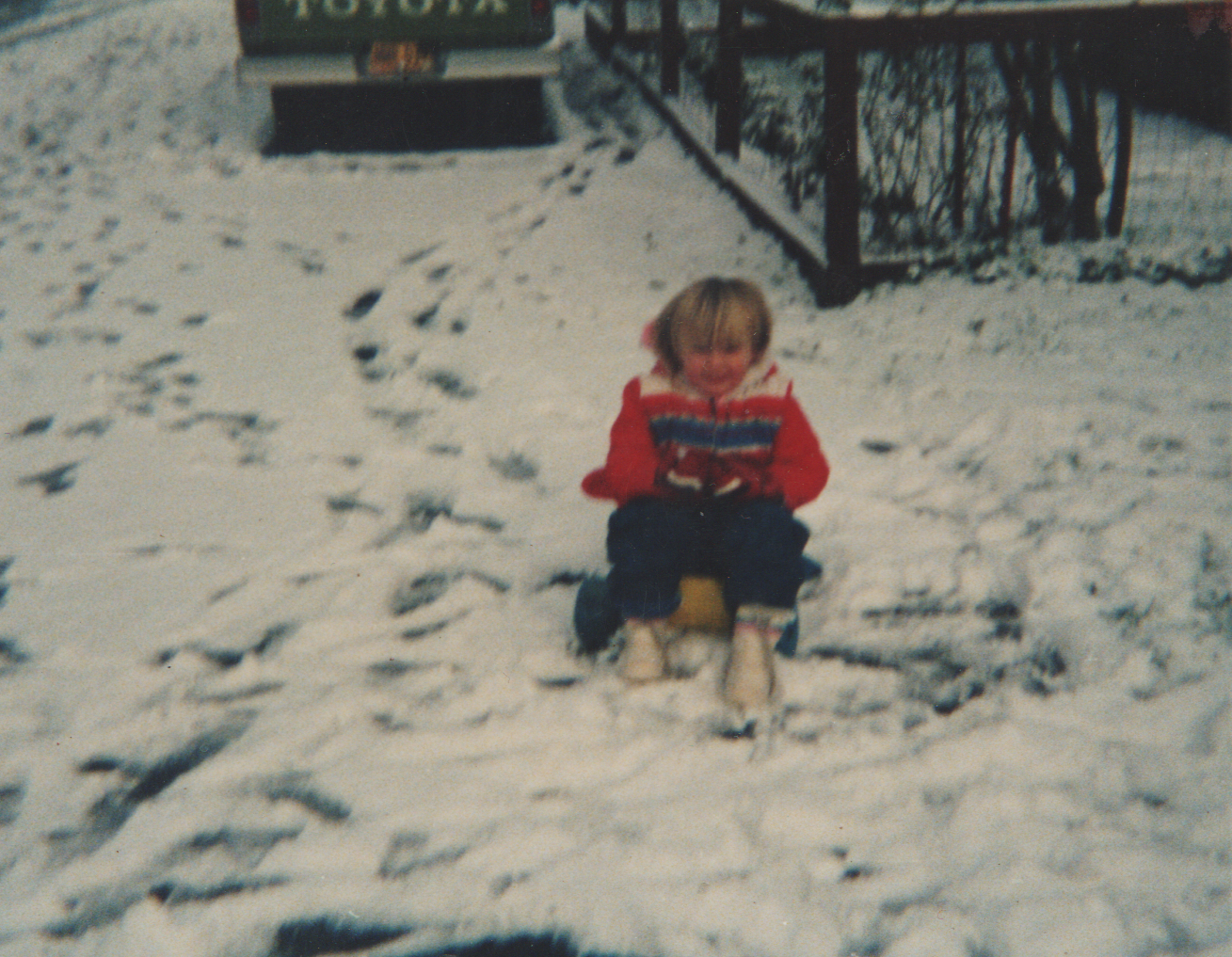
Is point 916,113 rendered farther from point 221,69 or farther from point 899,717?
point 221,69

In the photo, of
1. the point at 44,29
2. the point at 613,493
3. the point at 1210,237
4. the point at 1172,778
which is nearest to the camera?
the point at 1172,778

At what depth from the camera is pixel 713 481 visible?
2391mm

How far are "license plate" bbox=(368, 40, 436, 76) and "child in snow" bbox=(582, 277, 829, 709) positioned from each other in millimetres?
4107

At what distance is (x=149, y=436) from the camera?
3420 mm

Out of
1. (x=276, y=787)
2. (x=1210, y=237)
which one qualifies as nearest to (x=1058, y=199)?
(x=1210, y=237)

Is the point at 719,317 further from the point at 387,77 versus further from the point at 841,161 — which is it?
the point at 387,77

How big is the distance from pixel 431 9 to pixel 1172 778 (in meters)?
5.17

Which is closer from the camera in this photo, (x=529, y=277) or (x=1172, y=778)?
(x=1172, y=778)

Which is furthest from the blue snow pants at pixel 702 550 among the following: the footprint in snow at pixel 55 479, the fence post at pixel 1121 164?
the fence post at pixel 1121 164

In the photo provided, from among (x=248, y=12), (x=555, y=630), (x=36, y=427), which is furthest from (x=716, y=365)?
(x=248, y=12)

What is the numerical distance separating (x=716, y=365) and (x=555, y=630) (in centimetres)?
75

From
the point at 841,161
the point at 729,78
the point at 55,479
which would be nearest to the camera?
the point at 55,479

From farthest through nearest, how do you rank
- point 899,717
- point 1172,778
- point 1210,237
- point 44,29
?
1. point 44,29
2. point 1210,237
3. point 899,717
4. point 1172,778

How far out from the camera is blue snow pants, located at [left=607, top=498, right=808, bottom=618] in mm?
2264
